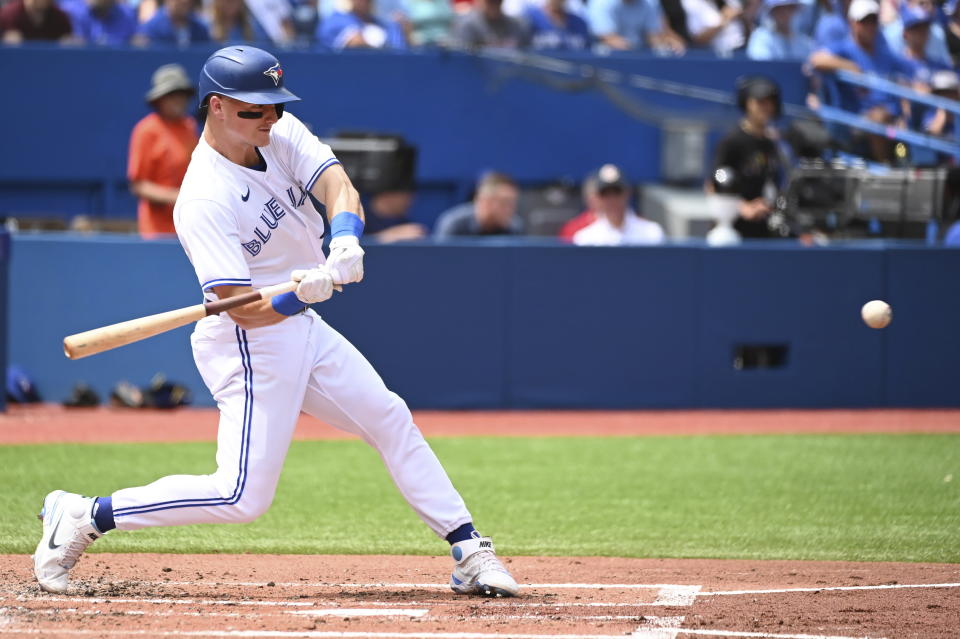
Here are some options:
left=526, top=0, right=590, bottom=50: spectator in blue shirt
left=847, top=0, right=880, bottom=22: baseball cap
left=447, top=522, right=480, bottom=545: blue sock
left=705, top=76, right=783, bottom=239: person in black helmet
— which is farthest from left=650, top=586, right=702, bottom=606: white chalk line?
left=526, top=0, right=590, bottom=50: spectator in blue shirt

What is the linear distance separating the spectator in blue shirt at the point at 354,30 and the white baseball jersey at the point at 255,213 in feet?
28.2

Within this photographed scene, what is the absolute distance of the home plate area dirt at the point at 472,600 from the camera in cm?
478

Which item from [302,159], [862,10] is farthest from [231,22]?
[302,159]

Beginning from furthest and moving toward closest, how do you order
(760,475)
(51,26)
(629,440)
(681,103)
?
(681,103) < (51,26) < (629,440) < (760,475)

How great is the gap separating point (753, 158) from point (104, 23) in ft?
20.1

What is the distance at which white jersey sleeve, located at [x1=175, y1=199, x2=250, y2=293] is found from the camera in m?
4.84

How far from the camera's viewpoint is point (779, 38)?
46.3 ft

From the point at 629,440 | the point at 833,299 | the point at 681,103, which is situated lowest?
the point at 629,440

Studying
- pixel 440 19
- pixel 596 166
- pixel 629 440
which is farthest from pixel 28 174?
pixel 629 440

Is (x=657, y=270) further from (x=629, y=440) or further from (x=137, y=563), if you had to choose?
(x=137, y=563)

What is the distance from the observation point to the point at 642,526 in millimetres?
7121

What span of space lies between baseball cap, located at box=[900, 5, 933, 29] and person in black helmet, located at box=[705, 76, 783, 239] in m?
3.03

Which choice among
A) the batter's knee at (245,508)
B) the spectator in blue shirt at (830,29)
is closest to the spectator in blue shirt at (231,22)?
the spectator in blue shirt at (830,29)

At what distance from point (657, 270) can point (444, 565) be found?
522 cm
